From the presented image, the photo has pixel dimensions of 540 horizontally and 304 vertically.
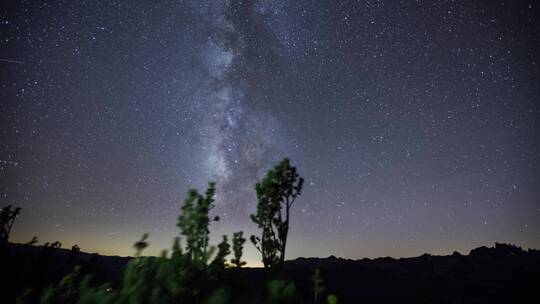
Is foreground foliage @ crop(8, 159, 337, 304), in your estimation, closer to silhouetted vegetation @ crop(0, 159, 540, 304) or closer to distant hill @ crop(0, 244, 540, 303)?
silhouetted vegetation @ crop(0, 159, 540, 304)

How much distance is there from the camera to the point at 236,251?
6953 mm

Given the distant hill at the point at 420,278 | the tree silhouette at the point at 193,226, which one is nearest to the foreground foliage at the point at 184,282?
the tree silhouette at the point at 193,226

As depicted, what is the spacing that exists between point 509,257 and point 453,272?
65.4 ft

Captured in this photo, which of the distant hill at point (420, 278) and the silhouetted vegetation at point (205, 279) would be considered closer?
the silhouetted vegetation at point (205, 279)

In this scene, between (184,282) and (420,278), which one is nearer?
(184,282)

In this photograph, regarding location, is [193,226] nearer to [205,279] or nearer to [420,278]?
[205,279]

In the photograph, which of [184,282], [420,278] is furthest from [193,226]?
[420,278]

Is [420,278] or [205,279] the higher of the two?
[420,278]

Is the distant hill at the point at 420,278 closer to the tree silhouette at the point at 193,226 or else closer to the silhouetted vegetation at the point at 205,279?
the silhouetted vegetation at the point at 205,279

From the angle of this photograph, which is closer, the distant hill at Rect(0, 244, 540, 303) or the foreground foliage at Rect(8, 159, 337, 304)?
the foreground foliage at Rect(8, 159, 337, 304)

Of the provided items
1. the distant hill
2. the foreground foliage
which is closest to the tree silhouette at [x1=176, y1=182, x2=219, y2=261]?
the foreground foliage

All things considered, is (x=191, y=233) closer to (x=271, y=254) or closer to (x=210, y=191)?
(x=210, y=191)

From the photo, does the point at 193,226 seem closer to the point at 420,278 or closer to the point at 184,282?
the point at 184,282

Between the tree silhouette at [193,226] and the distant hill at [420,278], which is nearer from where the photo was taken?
the tree silhouette at [193,226]
